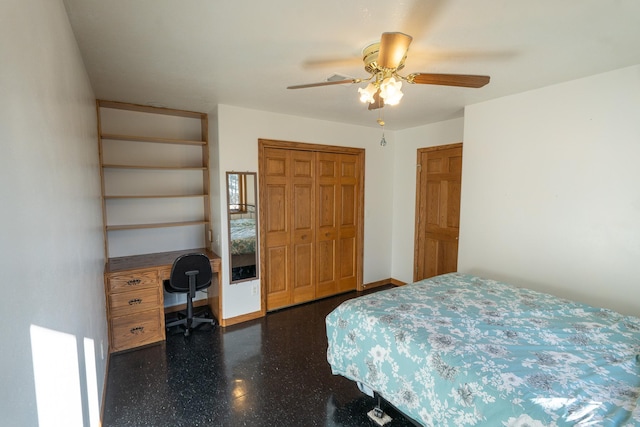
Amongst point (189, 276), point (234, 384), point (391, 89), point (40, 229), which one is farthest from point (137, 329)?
point (391, 89)

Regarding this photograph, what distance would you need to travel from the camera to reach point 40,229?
96 centimetres

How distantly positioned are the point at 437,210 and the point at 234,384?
3112mm

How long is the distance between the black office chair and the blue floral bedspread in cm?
38

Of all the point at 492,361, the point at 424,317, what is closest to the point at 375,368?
the point at 424,317

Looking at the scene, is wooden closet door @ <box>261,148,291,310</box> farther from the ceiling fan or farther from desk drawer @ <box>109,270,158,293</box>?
the ceiling fan

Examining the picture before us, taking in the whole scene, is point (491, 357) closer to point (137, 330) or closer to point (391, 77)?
point (391, 77)

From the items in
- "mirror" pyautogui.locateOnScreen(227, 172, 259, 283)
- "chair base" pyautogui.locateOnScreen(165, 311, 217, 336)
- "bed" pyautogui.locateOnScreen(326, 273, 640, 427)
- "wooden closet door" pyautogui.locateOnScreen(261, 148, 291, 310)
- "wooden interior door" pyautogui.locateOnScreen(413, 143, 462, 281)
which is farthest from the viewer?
"wooden interior door" pyautogui.locateOnScreen(413, 143, 462, 281)

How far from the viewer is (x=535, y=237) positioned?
274 cm

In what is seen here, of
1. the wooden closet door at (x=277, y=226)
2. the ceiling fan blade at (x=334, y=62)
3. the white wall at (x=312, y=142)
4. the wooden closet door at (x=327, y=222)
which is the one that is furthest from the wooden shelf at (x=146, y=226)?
the ceiling fan blade at (x=334, y=62)

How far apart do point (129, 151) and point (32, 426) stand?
10.3 ft

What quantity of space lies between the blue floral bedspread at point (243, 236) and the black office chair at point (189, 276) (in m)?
0.38

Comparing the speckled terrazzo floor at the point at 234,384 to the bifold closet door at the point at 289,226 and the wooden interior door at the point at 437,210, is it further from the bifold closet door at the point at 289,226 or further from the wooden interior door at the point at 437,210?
the wooden interior door at the point at 437,210

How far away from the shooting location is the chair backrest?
2.97 metres

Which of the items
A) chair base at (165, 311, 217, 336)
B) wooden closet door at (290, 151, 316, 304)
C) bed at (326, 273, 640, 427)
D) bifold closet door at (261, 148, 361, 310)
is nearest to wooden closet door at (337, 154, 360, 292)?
bifold closet door at (261, 148, 361, 310)
